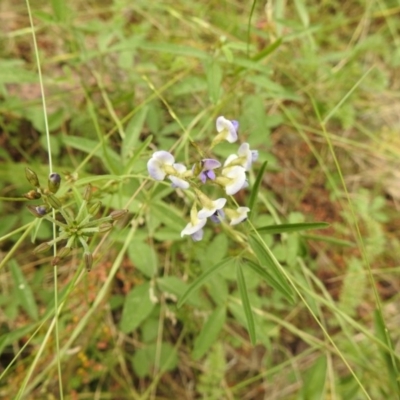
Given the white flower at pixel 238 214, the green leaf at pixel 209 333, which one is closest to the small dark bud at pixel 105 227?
the white flower at pixel 238 214

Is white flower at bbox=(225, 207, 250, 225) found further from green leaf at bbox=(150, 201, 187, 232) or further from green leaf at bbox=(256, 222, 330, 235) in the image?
green leaf at bbox=(150, 201, 187, 232)

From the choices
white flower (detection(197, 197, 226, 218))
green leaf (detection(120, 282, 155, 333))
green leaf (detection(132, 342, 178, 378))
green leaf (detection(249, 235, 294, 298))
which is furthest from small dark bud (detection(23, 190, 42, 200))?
green leaf (detection(132, 342, 178, 378))

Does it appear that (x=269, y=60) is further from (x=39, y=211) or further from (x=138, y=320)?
(x=39, y=211)

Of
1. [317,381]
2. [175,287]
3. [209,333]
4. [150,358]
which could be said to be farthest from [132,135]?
[317,381]

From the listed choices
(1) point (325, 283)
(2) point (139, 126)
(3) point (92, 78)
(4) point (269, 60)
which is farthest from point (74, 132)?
(1) point (325, 283)

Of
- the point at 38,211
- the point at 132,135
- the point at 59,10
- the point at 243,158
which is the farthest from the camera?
the point at 59,10

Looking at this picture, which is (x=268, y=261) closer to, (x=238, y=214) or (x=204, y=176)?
(x=238, y=214)

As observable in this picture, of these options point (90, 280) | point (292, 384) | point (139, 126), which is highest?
point (139, 126)
